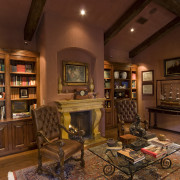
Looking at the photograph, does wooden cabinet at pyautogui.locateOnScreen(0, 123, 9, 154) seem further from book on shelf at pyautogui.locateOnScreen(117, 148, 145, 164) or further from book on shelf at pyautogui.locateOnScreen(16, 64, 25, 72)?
book on shelf at pyautogui.locateOnScreen(117, 148, 145, 164)

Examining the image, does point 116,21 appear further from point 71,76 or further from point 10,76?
point 10,76

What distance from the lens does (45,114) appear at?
2746 millimetres

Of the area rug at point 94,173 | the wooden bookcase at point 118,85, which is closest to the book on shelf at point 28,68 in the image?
the area rug at point 94,173

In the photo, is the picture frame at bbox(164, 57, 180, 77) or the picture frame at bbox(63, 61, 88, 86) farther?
the picture frame at bbox(164, 57, 180, 77)

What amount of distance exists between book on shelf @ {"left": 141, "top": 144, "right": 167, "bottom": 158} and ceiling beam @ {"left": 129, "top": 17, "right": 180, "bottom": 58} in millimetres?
4030

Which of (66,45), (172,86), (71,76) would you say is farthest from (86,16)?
(172,86)

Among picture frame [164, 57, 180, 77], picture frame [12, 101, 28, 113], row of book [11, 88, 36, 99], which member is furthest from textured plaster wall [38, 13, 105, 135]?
picture frame [164, 57, 180, 77]

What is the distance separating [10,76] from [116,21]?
3281 millimetres

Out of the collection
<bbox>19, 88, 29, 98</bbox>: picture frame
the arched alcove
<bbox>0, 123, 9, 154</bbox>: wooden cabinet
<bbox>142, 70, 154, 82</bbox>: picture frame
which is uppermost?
the arched alcove

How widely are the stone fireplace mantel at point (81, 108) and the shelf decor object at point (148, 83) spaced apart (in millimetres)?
2486

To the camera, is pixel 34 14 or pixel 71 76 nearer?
pixel 34 14

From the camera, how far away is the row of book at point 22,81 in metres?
3.57

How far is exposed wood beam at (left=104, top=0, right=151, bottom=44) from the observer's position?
359 cm

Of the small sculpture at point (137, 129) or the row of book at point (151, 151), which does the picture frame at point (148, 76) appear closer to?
the small sculpture at point (137, 129)
